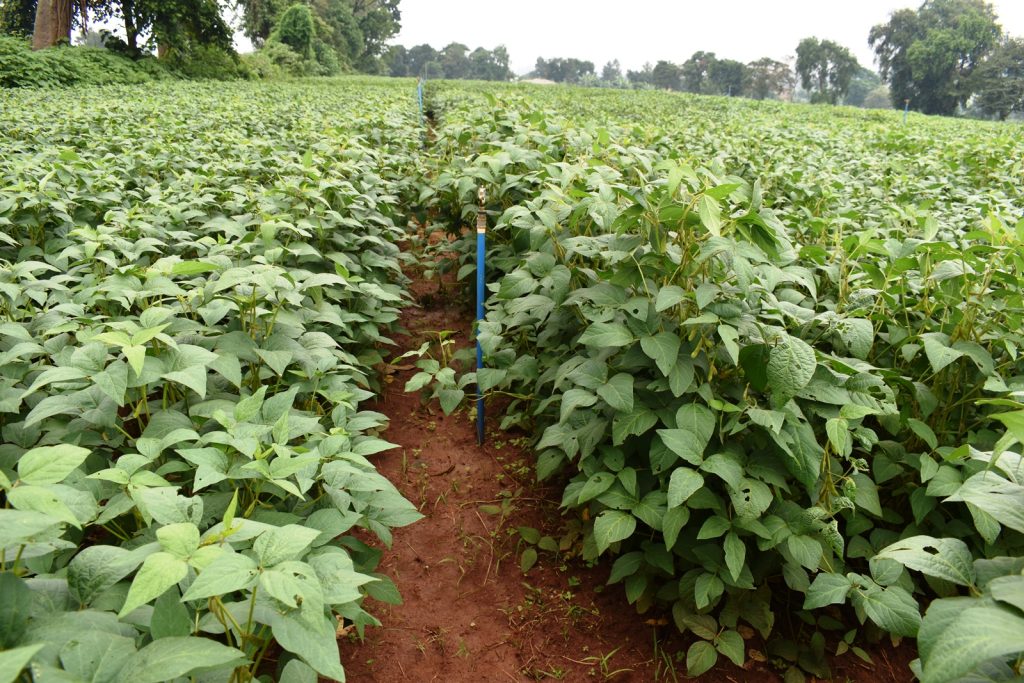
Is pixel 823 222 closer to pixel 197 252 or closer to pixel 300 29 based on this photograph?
pixel 197 252

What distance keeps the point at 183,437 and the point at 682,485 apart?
1.34m

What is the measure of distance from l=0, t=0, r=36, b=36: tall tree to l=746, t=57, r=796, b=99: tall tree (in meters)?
66.2

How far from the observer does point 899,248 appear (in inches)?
94.0

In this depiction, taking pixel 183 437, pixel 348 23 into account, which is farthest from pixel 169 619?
pixel 348 23

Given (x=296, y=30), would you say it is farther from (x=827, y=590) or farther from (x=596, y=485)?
(x=827, y=590)

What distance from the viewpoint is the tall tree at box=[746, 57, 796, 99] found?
2774 inches

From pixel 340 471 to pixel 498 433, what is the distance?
178 cm

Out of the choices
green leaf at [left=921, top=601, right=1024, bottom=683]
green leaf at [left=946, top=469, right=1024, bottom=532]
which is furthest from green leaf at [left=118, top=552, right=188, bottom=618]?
green leaf at [left=946, top=469, right=1024, bottom=532]

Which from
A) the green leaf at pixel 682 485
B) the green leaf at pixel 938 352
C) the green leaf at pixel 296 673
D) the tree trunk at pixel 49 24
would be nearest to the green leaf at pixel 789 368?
the green leaf at pixel 682 485

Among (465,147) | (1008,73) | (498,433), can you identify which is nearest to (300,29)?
(465,147)

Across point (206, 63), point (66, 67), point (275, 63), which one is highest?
point (275, 63)

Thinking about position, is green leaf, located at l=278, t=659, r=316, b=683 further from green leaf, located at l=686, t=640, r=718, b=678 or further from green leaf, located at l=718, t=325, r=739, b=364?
green leaf, located at l=718, t=325, r=739, b=364

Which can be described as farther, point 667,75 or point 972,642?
point 667,75

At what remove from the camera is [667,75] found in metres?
75.8
